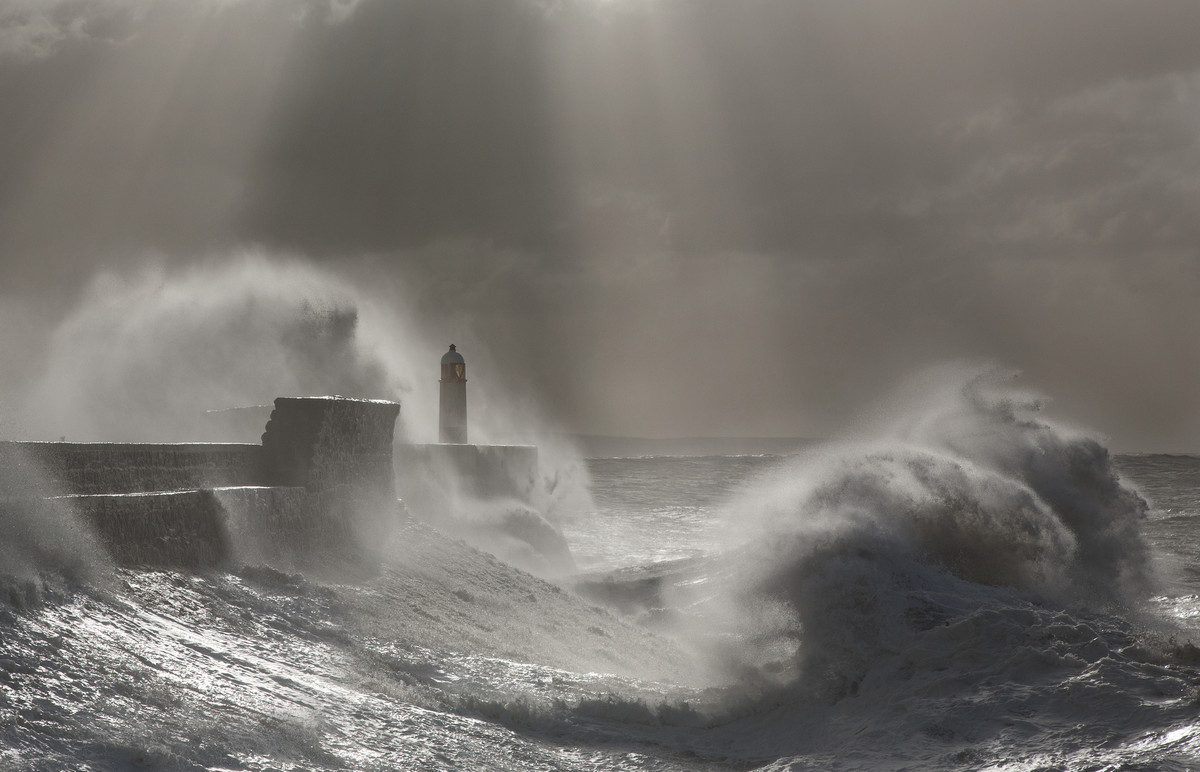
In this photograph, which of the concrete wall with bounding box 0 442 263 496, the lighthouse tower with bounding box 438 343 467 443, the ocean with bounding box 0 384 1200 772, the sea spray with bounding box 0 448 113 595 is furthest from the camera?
the lighthouse tower with bounding box 438 343 467 443

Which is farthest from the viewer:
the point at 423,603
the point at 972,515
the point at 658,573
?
the point at 658,573

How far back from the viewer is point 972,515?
32.8 ft

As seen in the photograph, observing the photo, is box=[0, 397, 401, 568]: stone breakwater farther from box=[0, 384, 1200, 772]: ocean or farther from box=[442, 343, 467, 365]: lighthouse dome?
box=[442, 343, 467, 365]: lighthouse dome

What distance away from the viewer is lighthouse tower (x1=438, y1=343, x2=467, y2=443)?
19109 mm

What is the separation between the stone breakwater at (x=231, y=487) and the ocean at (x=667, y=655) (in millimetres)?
256

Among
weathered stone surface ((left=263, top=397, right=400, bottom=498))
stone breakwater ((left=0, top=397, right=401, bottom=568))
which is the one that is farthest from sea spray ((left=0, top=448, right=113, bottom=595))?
weathered stone surface ((left=263, top=397, right=400, bottom=498))

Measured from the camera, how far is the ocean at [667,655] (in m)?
4.54

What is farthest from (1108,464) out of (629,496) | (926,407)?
(629,496)

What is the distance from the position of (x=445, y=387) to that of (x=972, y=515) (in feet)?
38.6

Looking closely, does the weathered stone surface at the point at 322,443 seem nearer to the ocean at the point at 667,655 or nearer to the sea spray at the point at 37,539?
the ocean at the point at 667,655

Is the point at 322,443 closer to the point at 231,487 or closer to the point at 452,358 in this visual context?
the point at 231,487

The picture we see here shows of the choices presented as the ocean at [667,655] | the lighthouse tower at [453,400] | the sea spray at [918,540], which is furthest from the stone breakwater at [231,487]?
the lighthouse tower at [453,400]

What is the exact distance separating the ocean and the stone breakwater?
0.84 ft

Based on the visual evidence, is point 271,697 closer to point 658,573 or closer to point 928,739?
point 928,739
